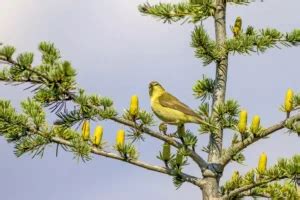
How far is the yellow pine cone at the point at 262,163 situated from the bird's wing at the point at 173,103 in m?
1.11

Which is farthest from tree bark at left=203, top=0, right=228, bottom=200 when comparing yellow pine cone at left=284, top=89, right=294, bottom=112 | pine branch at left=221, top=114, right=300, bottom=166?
yellow pine cone at left=284, top=89, right=294, bottom=112

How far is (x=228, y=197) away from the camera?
35.9ft

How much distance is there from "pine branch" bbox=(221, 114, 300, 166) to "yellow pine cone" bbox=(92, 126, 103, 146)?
1.84m

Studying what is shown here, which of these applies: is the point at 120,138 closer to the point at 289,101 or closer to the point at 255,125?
the point at 255,125

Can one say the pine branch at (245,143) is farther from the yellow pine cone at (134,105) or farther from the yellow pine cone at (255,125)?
the yellow pine cone at (134,105)

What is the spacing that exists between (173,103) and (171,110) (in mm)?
196

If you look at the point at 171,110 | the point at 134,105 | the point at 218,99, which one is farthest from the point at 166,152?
the point at 218,99

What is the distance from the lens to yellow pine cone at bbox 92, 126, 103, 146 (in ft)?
34.3

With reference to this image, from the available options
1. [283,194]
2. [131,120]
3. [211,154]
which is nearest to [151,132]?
[131,120]

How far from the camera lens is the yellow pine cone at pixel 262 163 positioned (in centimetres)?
1060

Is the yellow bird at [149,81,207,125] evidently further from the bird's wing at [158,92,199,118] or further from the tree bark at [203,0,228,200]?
the tree bark at [203,0,228,200]

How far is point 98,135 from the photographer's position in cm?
1048

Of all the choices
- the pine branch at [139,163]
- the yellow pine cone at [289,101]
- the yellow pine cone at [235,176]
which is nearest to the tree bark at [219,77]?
the pine branch at [139,163]

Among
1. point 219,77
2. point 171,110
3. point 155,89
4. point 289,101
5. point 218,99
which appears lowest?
point 171,110
